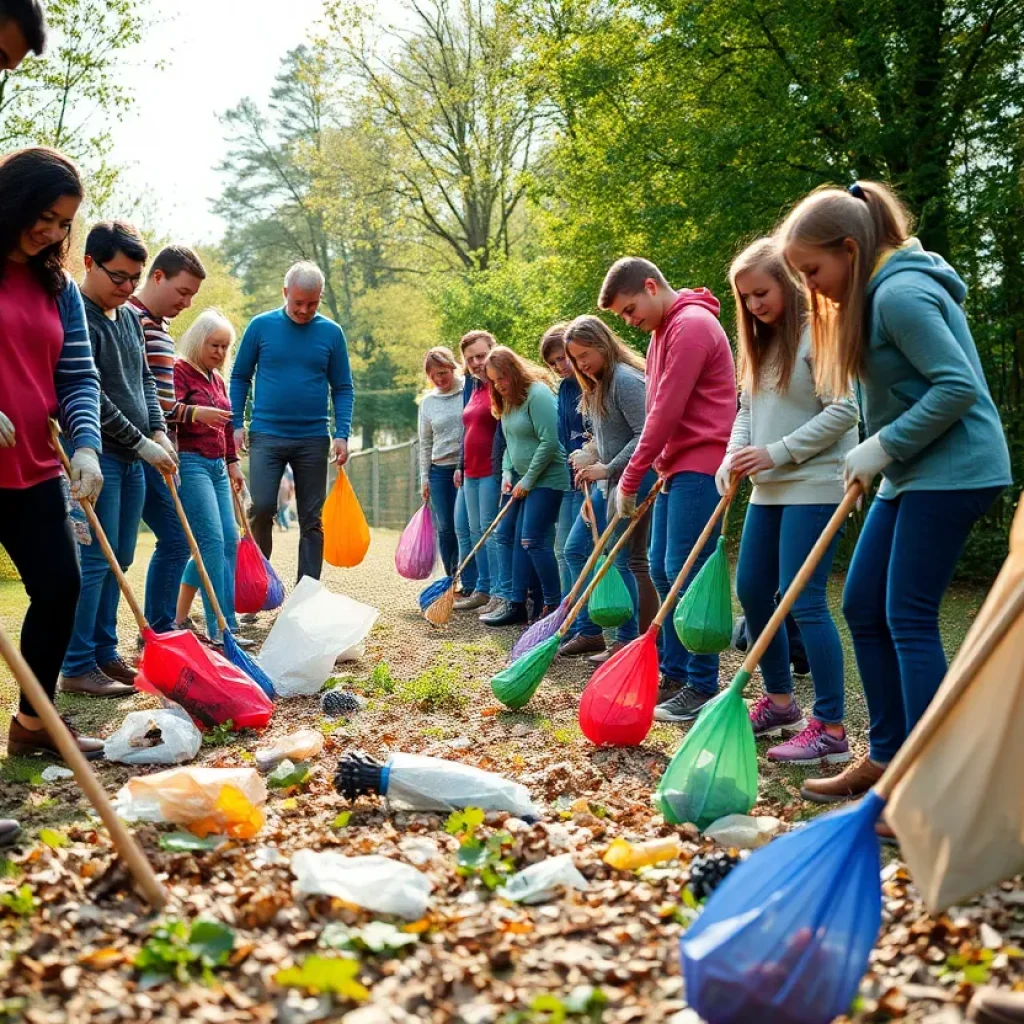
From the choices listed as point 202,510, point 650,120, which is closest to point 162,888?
point 202,510

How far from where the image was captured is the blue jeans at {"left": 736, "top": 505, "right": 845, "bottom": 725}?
4129 mm

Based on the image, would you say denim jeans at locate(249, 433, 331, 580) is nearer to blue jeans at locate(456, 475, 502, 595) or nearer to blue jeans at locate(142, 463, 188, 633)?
blue jeans at locate(142, 463, 188, 633)

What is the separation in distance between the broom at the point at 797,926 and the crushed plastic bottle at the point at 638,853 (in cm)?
75

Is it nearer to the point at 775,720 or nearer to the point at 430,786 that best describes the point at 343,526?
the point at 775,720

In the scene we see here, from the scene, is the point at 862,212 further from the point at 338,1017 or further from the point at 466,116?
the point at 466,116

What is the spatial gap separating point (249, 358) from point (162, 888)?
499 centimetres

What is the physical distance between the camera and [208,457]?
6.03m

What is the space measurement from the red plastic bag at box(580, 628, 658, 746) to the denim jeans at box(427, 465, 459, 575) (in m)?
5.06

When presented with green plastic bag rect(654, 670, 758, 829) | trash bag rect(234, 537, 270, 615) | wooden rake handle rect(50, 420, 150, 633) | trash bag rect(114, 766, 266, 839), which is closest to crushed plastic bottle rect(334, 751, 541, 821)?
trash bag rect(114, 766, 266, 839)

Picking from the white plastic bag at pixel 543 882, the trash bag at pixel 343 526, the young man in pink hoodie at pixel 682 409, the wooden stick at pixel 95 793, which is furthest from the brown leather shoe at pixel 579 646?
the wooden stick at pixel 95 793

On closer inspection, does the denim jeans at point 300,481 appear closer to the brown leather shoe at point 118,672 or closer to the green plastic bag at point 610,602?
the brown leather shoe at point 118,672

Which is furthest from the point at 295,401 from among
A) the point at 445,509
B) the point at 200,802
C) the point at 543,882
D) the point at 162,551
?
the point at 543,882

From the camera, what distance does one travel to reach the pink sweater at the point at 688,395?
4715 millimetres

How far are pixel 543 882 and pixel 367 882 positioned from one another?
1.45 ft
